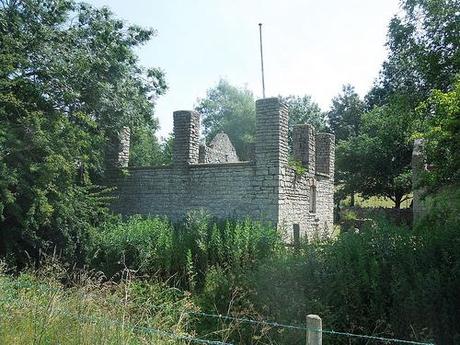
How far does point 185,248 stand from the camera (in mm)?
9344

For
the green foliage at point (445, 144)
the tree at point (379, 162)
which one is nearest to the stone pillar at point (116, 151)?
the green foliage at point (445, 144)

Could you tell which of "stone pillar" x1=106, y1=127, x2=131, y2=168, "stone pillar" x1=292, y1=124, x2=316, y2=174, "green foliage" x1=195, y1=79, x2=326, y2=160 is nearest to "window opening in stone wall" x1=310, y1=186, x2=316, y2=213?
"stone pillar" x1=292, y1=124, x2=316, y2=174

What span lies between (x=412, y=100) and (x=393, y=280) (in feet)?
28.1

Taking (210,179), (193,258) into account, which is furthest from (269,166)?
(193,258)

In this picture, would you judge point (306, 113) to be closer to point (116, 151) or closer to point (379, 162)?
point (379, 162)

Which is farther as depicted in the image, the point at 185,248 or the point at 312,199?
the point at 312,199

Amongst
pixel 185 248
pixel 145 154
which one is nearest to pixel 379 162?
pixel 145 154

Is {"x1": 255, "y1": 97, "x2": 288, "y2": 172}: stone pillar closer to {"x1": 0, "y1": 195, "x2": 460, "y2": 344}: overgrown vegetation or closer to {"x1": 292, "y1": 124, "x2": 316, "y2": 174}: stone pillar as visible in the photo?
{"x1": 292, "y1": 124, "x2": 316, "y2": 174}: stone pillar

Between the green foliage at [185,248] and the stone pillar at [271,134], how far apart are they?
192 centimetres

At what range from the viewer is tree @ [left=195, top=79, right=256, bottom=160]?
4534 cm

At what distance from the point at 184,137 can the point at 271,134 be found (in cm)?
252

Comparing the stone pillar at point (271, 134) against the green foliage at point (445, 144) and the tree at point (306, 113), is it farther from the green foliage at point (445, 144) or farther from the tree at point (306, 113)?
the tree at point (306, 113)

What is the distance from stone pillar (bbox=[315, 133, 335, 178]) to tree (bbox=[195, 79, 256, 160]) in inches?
1027

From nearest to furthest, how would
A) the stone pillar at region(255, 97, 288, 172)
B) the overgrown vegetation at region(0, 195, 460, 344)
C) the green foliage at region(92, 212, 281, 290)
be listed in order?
the overgrown vegetation at region(0, 195, 460, 344), the green foliage at region(92, 212, 281, 290), the stone pillar at region(255, 97, 288, 172)
